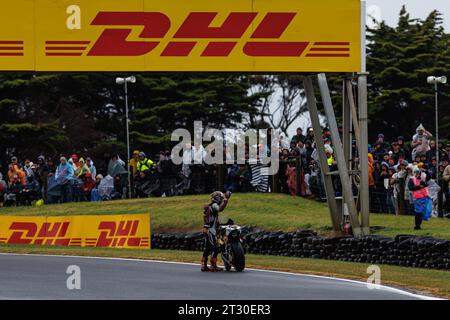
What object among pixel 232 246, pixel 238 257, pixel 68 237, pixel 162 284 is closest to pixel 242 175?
pixel 68 237

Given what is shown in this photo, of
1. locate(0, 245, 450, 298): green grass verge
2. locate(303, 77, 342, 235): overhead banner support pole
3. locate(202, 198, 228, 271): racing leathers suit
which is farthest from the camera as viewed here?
locate(303, 77, 342, 235): overhead banner support pole

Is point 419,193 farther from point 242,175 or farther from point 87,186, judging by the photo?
point 87,186

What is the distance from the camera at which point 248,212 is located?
1139 inches

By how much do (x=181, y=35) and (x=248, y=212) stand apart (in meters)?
7.81

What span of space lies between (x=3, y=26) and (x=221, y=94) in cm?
3084

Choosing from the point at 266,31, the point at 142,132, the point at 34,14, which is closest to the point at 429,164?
the point at 266,31

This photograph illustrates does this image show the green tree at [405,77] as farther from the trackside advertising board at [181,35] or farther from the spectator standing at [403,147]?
the trackside advertising board at [181,35]

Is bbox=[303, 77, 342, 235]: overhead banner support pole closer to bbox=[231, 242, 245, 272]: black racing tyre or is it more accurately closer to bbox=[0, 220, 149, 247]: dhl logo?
bbox=[0, 220, 149, 247]: dhl logo

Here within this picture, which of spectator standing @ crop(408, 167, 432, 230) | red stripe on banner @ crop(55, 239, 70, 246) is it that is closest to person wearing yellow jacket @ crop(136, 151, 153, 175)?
red stripe on banner @ crop(55, 239, 70, 246)

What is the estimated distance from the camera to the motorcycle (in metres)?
18.4

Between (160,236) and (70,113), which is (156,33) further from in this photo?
(70,113)

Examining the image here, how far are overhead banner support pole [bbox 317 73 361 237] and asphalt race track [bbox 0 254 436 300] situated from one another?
4.55 metres

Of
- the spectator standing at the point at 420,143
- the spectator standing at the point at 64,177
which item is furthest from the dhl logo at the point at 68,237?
the spectator standing at the point at 420,143

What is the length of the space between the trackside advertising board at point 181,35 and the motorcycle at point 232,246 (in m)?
4.70
